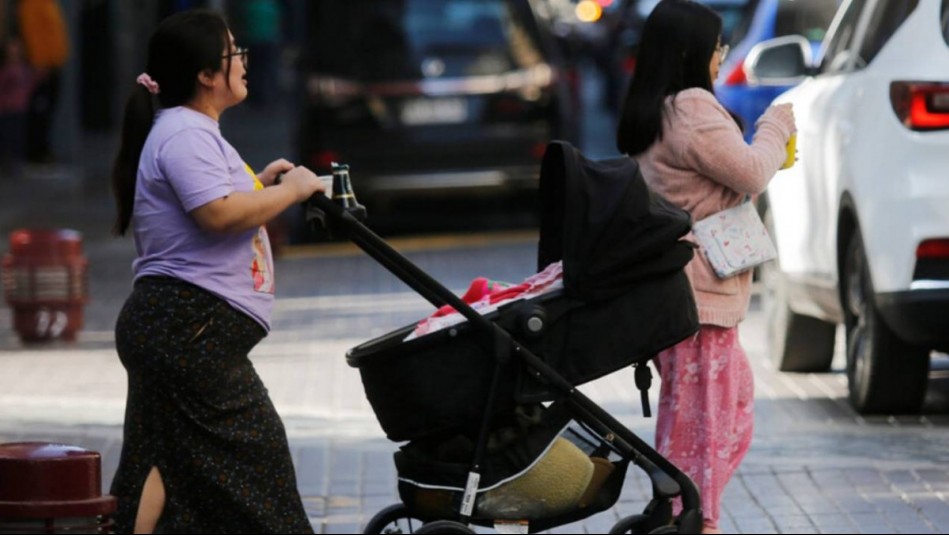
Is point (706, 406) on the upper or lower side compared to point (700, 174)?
lower

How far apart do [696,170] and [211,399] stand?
1.49 m

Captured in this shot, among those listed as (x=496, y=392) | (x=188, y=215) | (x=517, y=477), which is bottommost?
(x=517, y=477)

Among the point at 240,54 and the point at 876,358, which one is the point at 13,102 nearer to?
the point at 876,358

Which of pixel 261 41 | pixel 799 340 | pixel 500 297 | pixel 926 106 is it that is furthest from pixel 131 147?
pixel 261 41

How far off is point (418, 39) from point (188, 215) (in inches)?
436

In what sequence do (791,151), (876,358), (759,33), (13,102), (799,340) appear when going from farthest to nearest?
(13,102) → (759,33) → (799,340) → (876,358) → (791,151)

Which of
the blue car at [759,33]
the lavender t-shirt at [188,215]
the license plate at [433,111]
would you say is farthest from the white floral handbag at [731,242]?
the license plate at [433,111]

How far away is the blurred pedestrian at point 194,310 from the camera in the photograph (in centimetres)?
574

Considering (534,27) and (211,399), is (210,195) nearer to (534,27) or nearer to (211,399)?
(211,399)

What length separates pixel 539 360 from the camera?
545 centimetres

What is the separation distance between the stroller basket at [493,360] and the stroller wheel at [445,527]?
22cm

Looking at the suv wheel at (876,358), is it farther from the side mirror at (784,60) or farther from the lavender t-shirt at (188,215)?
the lavender t-shirt at (188,215)

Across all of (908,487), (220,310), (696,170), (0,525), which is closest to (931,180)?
(908,487)

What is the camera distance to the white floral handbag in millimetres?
6242
